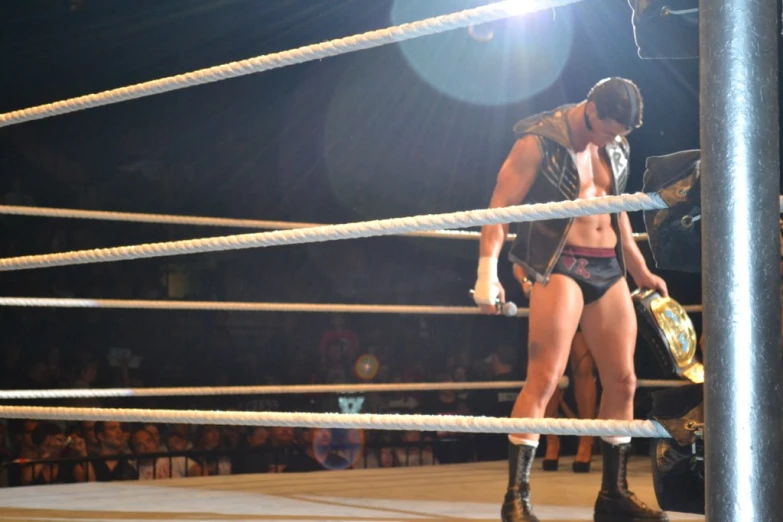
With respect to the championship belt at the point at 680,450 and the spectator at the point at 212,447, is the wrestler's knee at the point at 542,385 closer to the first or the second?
the championship belt at the point at 680,450

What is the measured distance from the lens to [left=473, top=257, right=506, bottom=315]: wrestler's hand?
1.65 meters

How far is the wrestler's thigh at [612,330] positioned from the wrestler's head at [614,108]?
299mm

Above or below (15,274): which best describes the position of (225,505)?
below

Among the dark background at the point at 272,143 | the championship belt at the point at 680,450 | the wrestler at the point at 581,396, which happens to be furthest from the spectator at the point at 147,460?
the championship belt at the point at 680,450

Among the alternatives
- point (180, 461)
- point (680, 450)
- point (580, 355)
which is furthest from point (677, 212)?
point (180, 461)

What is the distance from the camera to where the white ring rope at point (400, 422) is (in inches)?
29.7

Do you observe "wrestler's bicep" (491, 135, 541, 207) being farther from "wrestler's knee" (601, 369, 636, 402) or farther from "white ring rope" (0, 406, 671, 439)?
"white ring rope" (0, 406, 671, 439)

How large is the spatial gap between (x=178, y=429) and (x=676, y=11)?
3.64m

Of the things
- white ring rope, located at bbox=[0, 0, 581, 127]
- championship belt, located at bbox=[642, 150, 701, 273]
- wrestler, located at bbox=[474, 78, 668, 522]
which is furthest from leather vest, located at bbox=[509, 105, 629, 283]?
championship belt, located at bbox=[642, 150, 701, 273]

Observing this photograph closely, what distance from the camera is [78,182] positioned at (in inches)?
171

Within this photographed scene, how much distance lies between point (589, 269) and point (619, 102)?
31cm

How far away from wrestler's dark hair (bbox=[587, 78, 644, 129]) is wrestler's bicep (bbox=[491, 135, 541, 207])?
0.14 m

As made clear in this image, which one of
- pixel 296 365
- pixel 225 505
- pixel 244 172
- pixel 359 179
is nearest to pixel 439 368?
pixel 296 365

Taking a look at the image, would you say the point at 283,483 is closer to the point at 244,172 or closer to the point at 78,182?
the point at 78,182
